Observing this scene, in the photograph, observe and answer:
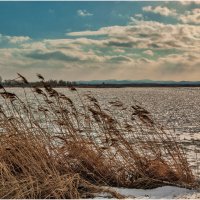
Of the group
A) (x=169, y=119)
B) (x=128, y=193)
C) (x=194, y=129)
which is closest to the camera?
(x=128, y=193)

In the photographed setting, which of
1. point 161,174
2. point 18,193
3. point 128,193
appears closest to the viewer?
point 18,193

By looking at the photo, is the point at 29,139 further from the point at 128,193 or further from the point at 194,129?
the point at 194,129

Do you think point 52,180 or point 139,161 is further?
point 139,161

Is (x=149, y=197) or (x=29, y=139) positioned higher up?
(x=29, y=139)

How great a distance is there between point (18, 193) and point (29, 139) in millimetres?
1179

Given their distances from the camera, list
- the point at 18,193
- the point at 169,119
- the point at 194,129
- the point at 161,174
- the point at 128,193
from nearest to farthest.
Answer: the point at 18,193 < the point at 128,193 < the point at 161,174 < the point at 194,129 < the point at 169,119

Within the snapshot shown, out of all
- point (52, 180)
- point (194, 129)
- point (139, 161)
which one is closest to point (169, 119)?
point (194, 129)

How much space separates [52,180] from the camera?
5.79m

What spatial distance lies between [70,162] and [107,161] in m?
0.52

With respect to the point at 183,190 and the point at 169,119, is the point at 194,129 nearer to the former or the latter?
the point at 169,119

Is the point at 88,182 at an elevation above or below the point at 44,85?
below

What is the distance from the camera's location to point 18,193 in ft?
18.0

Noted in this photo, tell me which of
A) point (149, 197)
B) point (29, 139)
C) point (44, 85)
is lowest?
point (149, 197)

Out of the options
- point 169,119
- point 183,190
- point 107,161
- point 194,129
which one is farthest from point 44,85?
point 169,119
